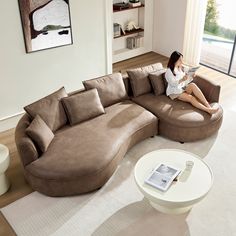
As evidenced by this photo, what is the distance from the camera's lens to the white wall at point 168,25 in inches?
241

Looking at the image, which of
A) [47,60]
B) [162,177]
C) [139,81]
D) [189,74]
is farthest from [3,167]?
[189,74]

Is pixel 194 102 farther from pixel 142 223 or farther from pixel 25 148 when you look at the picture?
pixel 25 148

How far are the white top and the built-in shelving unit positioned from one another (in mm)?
2279

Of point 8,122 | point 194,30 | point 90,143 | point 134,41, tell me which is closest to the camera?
point 90,143

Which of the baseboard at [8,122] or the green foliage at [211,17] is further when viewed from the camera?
the green foliage at [211,17]

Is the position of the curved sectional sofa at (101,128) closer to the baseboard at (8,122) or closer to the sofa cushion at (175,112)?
the sofa cushion at (175,112)

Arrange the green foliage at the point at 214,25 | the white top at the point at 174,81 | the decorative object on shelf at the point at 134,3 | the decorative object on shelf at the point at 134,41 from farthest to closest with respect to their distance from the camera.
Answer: the decorative object on shelf at the point at 134,41, the decorative object on shelf at the point at 134,3, the green foliage at the point at 214,25, the white top at the point at 174,81

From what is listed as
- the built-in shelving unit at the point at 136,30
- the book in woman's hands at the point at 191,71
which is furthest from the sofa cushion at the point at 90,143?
the built-in shelving unit at the point at 136,30

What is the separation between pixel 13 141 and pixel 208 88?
8.98 feet

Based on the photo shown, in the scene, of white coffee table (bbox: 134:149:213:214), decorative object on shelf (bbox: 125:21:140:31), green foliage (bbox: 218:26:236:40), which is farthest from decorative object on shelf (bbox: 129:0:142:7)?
white coffee table (bbox: 134:149:213:214)

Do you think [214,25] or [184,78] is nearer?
[184,78]

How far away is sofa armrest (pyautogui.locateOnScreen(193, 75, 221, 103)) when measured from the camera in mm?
4238

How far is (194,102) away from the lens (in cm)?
412

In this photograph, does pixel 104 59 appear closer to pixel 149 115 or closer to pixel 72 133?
pixel 149 115
